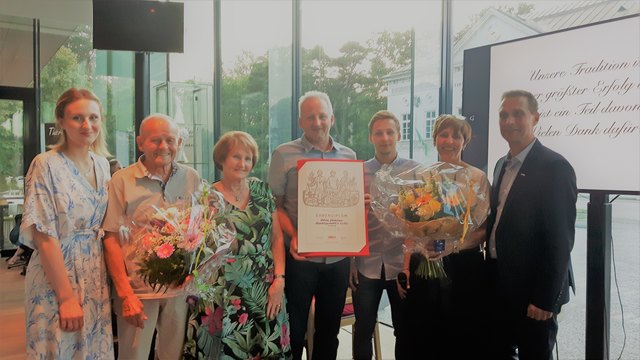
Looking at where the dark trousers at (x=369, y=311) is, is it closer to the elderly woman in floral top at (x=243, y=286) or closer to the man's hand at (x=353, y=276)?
the man's hand at (x=353, y=276)

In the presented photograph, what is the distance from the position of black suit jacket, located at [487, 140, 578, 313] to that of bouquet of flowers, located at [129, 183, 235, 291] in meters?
1.35

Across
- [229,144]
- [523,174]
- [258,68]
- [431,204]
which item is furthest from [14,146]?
[523,174]

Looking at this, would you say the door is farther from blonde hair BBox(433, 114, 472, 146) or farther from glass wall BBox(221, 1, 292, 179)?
blonde hair BBox(433, 114, 472, 146)

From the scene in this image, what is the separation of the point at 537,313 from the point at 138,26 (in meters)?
4.01

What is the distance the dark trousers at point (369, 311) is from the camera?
2680mm

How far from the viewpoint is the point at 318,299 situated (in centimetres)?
269

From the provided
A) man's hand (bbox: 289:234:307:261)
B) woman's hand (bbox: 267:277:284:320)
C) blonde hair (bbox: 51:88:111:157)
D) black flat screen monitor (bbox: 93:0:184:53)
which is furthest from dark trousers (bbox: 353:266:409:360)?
black flat screen monitor (bbox: 93:0:184:53)

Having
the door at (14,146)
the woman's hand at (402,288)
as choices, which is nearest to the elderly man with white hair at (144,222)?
the woman's hand at (402,288)

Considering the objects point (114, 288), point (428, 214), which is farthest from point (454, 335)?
point (114, 288)

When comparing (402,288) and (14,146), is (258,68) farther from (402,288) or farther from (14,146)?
(14,146)

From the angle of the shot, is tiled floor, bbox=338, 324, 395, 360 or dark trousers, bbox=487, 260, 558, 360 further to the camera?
tiled floor, bbox=338, 324, 395, 360

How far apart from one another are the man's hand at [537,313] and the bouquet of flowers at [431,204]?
0.47 meters

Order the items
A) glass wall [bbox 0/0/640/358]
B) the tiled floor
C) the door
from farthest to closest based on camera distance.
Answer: the door < the tiled floor < glass wall [bbox 0/0/640/358]

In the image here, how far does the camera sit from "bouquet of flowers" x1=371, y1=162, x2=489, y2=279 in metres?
2.21
